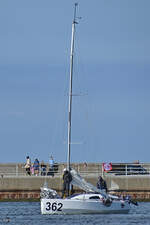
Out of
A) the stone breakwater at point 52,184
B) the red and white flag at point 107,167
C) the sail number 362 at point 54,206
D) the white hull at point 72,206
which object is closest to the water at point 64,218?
the white hull at point 72,206

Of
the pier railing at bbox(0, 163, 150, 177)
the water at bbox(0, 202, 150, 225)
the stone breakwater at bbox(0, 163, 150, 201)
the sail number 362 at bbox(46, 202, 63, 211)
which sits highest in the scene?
the pier railing at bbox(0, 163, 150, 177)

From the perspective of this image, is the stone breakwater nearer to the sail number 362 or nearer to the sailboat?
the sailboat

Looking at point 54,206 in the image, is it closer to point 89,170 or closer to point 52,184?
point 52,184

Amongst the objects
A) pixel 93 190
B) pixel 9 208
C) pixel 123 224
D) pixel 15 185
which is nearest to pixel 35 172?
pixel 15 185

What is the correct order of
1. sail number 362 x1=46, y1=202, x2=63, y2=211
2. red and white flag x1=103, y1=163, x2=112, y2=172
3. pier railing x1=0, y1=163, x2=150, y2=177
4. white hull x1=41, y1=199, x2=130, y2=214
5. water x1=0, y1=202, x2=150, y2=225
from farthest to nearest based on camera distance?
pier railing x1=0, y1=163, x2=150, y2=177, red and white flag x1=103, y1=163, x2=112, y2=172, sail number 362 x1=46, y1=202, x2=63, y2=211, white hull x1=41, y1=199, x2=130, y2=214, water x1=0, y1=202, x2=150, y2=225

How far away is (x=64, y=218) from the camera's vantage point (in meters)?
59.5

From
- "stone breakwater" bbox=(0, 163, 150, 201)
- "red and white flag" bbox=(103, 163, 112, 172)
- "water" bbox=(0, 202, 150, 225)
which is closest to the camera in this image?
"water" bbox=(0, 202, 150, 225)

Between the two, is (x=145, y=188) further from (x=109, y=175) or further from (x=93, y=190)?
(x=93, y=190)

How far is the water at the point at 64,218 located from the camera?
187 ft

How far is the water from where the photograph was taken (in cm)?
5709

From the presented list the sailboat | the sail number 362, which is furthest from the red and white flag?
the sail number 362

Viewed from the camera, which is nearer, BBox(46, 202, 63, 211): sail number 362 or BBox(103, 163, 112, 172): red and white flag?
BBox(46, 202, 63, 211): sail number 362

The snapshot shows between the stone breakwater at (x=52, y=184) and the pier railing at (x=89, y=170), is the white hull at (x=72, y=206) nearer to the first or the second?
the stone breakwater at (x=52, y=184)

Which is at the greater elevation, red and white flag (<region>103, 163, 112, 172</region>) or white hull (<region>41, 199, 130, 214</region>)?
red and white flag (<region>103, 163, 112, 172</region>)
